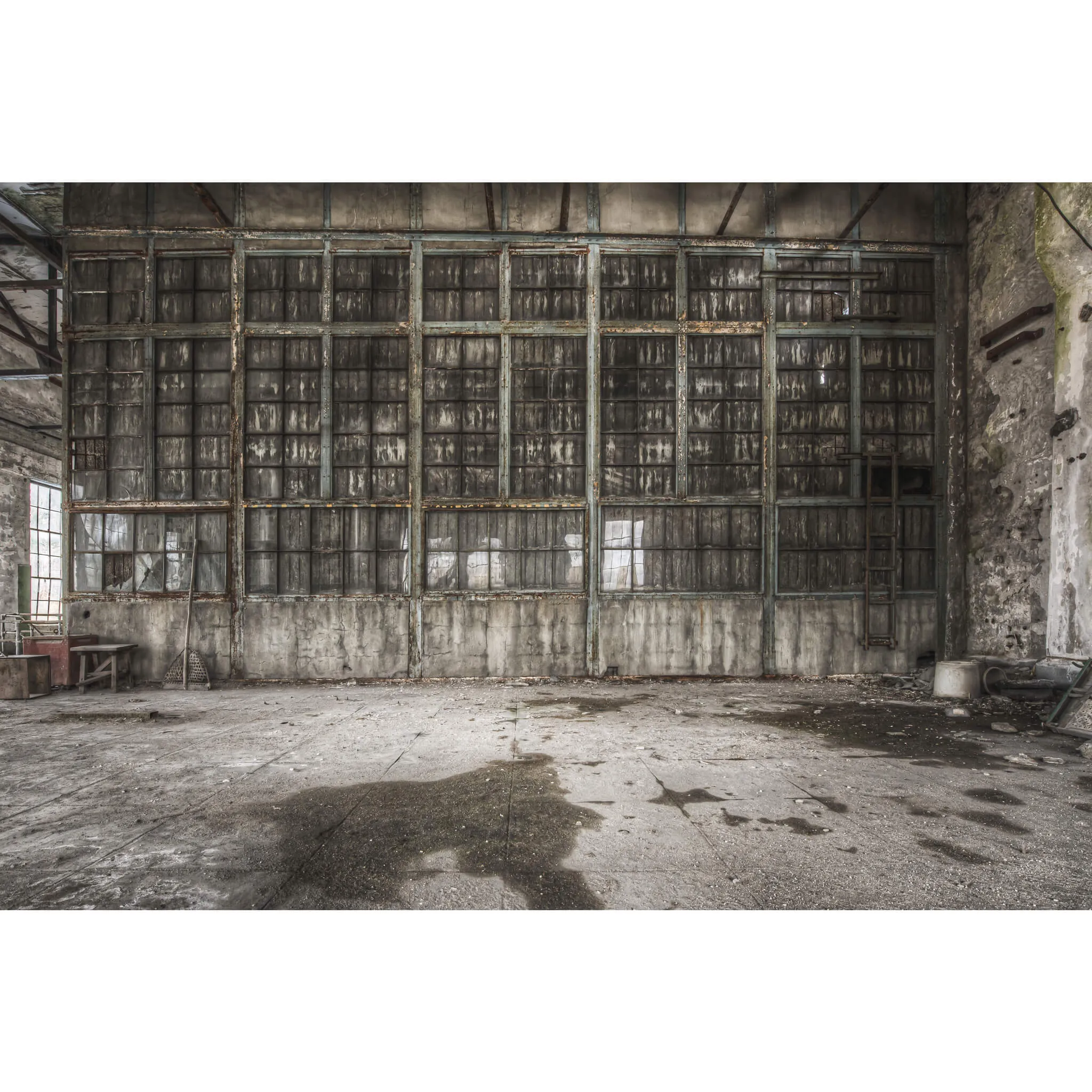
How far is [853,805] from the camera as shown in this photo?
2.87 meters

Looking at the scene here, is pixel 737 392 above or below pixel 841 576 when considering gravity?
above

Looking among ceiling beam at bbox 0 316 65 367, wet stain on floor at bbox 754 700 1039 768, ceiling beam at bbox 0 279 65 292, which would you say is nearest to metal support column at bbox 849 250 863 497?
wet stain on floor at bbox 754 700 1039 768

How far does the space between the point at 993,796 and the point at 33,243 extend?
39.7 ft

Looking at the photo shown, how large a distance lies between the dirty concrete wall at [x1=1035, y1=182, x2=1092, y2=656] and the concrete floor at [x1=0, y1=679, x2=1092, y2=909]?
1218 millimetres

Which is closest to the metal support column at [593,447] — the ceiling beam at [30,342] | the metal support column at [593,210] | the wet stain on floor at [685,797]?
the metal support column at [593,210]

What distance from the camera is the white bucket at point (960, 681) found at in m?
5.52

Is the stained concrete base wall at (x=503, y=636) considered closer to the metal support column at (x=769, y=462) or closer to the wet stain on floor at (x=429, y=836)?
the metal support column at (x=769, y=462)

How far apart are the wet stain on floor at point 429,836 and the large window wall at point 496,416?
381cm

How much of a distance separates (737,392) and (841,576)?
2.75 meters

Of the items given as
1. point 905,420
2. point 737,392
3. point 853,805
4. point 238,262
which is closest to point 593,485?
point 737,392

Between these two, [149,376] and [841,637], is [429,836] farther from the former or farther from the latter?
[149,376]

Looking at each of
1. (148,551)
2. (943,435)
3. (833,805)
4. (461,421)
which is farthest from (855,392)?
(148,551)

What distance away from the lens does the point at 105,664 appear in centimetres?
619

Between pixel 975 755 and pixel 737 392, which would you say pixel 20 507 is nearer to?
pixel 737 392
